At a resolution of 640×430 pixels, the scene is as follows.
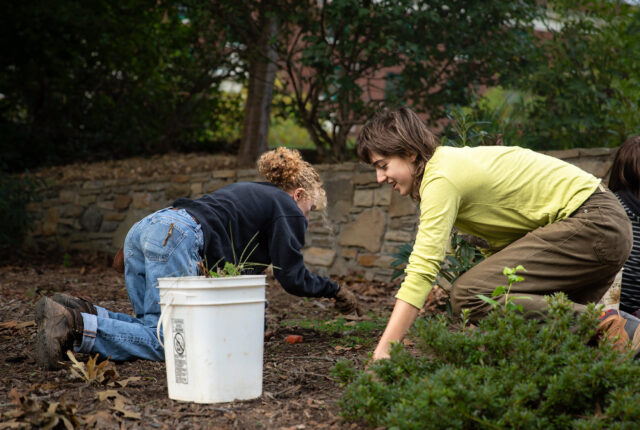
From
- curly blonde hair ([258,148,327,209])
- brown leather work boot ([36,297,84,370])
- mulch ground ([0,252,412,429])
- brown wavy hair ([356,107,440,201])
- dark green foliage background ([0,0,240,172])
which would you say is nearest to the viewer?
mulch ground ([0,252,412,429])

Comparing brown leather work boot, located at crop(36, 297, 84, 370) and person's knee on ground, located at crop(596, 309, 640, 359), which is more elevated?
person's knee on ground, located at crop(596, 309, 640, 359)

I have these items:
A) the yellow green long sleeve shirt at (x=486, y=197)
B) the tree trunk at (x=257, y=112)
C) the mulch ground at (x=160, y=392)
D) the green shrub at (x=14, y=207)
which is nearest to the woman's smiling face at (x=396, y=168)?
the yellow green long sleeve shirt at (x=486, y=197)

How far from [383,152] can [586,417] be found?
1.28 metres

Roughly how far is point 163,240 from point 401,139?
1.19m

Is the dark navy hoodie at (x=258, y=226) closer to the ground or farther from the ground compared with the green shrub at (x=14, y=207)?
farther from the ground

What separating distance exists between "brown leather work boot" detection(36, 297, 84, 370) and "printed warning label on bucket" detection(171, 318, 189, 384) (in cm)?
71

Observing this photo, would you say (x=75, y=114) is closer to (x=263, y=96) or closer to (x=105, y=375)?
(x=263, y=96)

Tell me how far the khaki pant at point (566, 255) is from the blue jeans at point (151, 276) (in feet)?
4.25

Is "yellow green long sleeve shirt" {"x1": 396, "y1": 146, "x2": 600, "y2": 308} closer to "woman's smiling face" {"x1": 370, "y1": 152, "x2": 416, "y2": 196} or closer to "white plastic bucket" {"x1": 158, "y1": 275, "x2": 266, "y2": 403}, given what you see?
"woman's smiling face" {"x1": 370, "y1": 152, "x2": 416, "y2": 196}

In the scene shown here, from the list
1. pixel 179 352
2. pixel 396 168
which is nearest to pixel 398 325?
pixel 396 168

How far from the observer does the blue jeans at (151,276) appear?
119 inches

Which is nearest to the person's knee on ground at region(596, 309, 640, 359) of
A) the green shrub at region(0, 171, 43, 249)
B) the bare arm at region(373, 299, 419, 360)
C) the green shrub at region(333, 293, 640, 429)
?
the green shrub at region(333, 293, 640, 429)

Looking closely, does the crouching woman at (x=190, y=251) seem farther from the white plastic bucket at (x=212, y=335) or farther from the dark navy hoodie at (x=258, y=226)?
the white plastic bucket at (x=212, y=335)

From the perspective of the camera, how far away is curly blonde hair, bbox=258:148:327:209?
11.3ft
